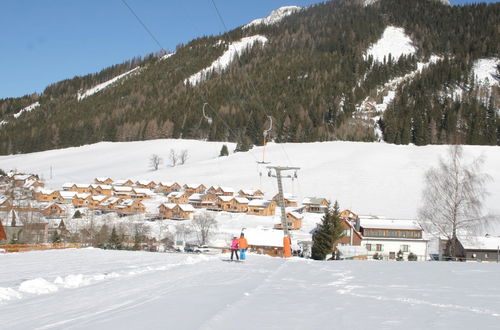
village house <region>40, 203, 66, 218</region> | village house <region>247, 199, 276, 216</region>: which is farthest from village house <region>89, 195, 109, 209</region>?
village house <region>247, 199, 276, 216</region>

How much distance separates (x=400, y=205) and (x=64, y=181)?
66.4 metres

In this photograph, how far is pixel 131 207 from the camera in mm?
73688

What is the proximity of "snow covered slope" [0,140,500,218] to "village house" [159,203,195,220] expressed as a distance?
13.9 metres

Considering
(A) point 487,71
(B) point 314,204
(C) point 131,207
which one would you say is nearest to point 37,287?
(B) point 314,204

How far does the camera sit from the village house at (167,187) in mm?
83037

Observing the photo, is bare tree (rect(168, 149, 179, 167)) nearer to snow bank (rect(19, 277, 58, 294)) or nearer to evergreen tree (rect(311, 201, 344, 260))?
evergreen tree (rect(311, 201, 344, 260))

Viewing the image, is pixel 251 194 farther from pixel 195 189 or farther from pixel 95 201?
pixel 95 201

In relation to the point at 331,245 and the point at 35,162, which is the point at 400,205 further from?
the point at 35,162

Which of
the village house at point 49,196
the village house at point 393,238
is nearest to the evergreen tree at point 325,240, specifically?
the village house at point 393,238

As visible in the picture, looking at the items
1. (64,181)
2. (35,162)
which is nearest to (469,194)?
(64,181)

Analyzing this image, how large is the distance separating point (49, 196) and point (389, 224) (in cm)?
6017

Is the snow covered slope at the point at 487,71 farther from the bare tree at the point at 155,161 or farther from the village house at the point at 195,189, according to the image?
the village house at the point at 195,189

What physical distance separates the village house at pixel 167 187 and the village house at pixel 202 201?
5.81 metres

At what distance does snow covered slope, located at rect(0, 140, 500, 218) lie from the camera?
222 ft
